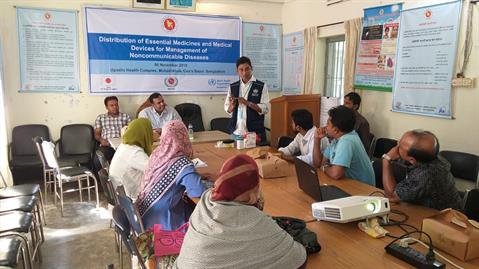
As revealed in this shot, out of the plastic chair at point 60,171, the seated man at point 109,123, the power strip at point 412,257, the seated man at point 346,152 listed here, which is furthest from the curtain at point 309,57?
the power strip at point 412,257

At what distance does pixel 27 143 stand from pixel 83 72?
120cm

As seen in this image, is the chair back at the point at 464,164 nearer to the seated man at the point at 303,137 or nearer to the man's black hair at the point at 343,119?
the seated man at the point at 303,137

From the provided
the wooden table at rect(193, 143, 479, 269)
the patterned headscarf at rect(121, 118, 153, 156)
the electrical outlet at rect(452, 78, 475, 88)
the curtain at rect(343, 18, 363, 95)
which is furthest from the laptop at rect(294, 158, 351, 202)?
the curtain at rect(343, 18, 363, 95)

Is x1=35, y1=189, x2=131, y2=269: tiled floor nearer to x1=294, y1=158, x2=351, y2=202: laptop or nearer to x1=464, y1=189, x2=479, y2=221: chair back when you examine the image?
x1=294, y1=158, x2=351, y2=202: laptop

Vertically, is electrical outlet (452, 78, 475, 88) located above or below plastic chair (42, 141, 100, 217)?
above

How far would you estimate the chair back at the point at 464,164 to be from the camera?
10.2 ft

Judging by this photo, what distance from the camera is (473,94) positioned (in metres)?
3.22

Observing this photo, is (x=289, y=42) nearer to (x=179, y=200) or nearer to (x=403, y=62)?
(x=403, y=62)

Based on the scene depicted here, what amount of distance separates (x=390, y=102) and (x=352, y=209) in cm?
285

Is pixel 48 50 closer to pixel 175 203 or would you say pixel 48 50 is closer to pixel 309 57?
pixel 309 57

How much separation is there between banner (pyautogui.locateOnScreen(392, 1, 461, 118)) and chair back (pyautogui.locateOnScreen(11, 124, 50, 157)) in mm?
4501

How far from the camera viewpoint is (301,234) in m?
1.47

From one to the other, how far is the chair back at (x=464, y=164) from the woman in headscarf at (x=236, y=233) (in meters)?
2.60

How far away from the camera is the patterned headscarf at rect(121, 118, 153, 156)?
2.53 m
